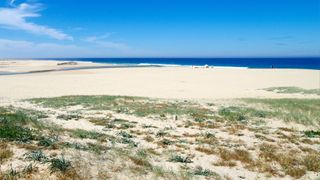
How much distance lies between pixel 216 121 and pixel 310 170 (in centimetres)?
702

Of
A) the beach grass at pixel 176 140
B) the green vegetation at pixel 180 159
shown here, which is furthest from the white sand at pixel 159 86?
the green vegetation at pixel 180 159

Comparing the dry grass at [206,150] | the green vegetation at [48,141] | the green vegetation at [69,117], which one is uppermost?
the green vegetation at [48,141]

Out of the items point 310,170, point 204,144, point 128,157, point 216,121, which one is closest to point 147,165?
point 128,157

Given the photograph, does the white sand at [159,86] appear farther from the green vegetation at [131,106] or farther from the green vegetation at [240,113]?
the green vegetation at [240,113]

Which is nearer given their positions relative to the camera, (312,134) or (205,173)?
(205,173)

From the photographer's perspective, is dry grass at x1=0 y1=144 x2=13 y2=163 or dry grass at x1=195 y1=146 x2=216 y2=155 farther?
dry grass at x1=195 y1=146 x2=216 y2=155

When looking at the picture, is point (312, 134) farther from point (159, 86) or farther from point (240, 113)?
point (159, 86)


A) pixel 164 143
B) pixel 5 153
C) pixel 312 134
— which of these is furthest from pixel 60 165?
pixel 312 134

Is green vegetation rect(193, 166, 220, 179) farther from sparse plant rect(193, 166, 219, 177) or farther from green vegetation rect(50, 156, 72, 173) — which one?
green vegetation rect(50, 156, 72, 173)

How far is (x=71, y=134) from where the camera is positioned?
466 inches

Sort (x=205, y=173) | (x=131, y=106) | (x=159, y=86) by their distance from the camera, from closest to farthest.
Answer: (x=205, y=173), (x=131, y=106), (x=159, y=86)

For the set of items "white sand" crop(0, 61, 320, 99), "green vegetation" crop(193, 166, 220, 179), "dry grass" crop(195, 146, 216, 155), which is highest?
"dry grass" crop(195, 146, 216, 155)

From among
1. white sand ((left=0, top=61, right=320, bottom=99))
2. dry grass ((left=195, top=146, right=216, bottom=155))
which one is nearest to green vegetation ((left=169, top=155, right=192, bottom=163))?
dry grass ((left=195, top=146, right=216, bottom=155))

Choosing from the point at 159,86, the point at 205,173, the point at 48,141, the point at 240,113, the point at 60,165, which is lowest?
the point at 159,86
